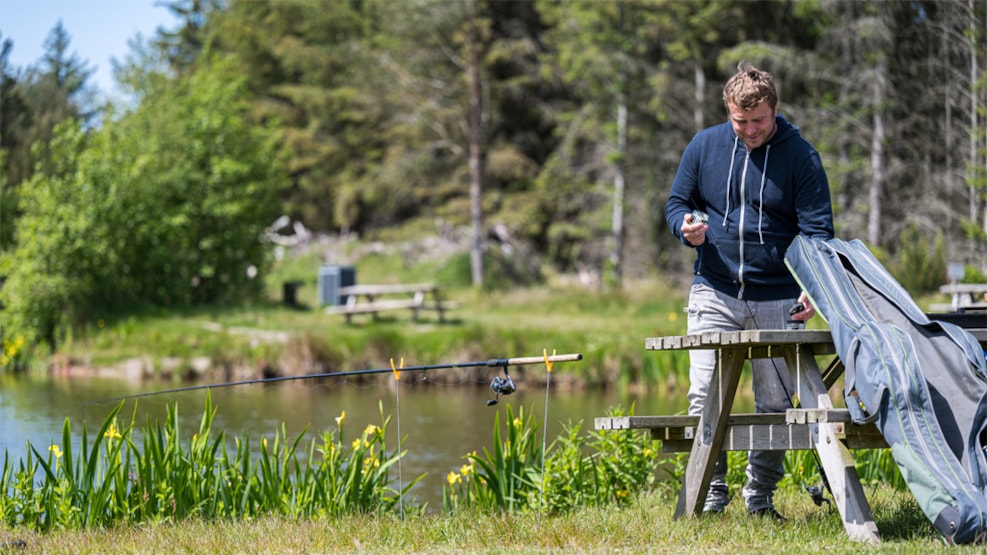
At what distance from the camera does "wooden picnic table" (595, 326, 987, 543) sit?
4281 mm

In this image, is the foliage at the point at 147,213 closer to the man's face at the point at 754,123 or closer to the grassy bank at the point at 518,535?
the grassy bank at the point at 518,535

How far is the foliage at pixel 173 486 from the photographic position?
17.6 ft

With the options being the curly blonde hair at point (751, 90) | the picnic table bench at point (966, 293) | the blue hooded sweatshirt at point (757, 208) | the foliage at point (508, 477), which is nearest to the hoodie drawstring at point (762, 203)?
the blue hooded sweatshirt at point (757, 208)

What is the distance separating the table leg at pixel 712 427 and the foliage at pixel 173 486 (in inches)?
56.5

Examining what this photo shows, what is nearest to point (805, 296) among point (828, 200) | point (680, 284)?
point (828, 200)

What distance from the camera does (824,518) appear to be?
489 cm

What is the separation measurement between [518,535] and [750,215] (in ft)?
5.30

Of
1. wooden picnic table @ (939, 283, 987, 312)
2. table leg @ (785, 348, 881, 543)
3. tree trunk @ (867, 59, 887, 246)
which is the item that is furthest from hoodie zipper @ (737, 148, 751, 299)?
tree trunk @ (867, 59, 887, 246)

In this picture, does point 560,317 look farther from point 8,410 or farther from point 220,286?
point 8,410

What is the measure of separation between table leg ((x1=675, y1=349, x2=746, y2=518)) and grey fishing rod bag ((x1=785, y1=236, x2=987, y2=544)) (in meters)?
0.50

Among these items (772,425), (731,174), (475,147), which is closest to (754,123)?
(731,174)

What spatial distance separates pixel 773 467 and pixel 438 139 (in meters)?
26.0

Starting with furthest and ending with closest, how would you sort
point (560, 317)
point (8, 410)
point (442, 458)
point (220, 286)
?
point (220, 286)
point (560, 317)
point (8, 410)
point (442, 458)

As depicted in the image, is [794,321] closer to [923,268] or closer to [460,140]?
[923,268]
